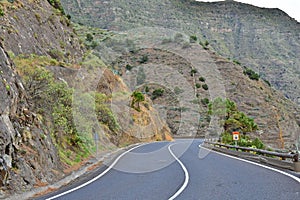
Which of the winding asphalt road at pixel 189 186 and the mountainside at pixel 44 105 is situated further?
the mountainside at pixel 44 105

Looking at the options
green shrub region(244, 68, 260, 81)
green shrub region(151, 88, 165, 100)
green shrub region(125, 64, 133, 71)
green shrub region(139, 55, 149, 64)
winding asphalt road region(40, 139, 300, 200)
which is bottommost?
winding asphalt road region(40, 139, 300, 200)

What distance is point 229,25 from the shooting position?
511 ft

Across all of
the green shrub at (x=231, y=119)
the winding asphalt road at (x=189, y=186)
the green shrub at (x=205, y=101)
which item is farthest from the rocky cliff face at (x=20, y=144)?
the green shrub at (x=205, y=101)

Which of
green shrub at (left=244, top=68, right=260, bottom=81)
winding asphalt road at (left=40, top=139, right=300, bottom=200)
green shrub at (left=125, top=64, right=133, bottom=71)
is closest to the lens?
winding asphalt road at (left=40, top=139, right=300, bottom=200)

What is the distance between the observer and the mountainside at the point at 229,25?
371 ft

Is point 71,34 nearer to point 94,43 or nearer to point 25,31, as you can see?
point 25,31

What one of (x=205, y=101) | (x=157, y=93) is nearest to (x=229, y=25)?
(x=205, y=101)

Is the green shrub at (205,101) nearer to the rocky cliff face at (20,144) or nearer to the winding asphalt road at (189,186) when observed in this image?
the rocky cliff face at (20,144)

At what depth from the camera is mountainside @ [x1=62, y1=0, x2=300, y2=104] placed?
371 feet

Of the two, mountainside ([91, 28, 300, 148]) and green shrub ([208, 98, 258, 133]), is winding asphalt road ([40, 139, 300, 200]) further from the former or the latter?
mountainside ([91, 28, 300, 148])

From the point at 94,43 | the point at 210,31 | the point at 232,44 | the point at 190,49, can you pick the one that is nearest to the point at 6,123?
the point at 94,43

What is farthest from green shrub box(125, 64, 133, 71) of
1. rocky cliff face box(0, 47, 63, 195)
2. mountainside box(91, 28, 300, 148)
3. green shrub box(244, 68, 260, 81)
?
rocky cliff face box(0, 47, 63, 195)

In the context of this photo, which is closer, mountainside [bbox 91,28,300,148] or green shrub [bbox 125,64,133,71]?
mountainside [bbox 91,28,300,148]

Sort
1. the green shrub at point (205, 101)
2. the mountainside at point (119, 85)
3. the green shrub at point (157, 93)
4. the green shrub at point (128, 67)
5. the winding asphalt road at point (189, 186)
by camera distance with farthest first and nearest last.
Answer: the green shrub at point (128, 67) < the green shrub at point (157, 93) < the green shrub at point (205, 101) < the mountainside at point (119, 85) < the winding asphalt road at point (189, 186)
